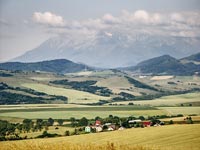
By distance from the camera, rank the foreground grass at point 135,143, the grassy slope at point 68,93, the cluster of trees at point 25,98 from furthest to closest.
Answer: the grassy slope at point 68,93 < the cluster of trees at point 25,98 < the foreground grass at point 135,143

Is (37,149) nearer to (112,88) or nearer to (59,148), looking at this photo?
(59,148)

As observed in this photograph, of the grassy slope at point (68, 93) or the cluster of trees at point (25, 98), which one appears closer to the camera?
the cluster of trees at point (25, 98)

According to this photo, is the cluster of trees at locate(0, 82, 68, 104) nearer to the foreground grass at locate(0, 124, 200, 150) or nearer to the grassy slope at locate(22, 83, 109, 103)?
the grassy slope at locate(22, 83, 109, 103)

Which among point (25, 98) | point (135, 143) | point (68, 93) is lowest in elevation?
point (135, 143)

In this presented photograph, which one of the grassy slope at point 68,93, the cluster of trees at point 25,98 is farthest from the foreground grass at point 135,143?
the grassy slope at point 68,93

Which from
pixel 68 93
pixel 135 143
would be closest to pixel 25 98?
pixel 68 93

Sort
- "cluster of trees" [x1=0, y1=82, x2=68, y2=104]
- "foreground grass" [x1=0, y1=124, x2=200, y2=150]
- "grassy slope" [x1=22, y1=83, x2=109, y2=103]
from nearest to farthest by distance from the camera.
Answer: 1. "foreground grass" [x1=0, y1=124, x2=200, y2=150]
2. "cluster of trees" [x1=0, y1=82, x2=68, y2=104]
3. "grassy slope" [x1=22, y1=83, x2=109, y2=103]

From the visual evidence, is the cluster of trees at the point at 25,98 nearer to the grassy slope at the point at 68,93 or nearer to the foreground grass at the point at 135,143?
the grassy slope at the point at 68,93

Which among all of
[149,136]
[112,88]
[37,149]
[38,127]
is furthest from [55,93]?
[37,149]

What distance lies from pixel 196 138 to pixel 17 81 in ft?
511

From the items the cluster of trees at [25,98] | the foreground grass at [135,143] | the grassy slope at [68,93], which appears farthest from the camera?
the grassy slope at [68,93]

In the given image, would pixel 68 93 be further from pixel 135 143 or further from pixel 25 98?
pixel 135 143

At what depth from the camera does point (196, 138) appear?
102 ft

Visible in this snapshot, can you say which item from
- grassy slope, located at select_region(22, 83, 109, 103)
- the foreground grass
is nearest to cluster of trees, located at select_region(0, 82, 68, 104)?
grassy slope, located at select_region(22, 83, 109, 103)
